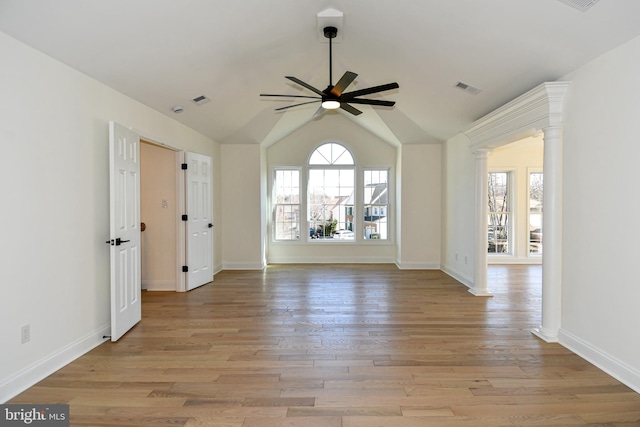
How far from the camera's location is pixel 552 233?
10.8 feet

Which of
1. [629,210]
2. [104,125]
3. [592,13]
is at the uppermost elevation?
[592,13]

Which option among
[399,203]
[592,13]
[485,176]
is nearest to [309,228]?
[399,203]

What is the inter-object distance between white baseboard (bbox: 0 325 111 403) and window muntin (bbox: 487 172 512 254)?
7549mm

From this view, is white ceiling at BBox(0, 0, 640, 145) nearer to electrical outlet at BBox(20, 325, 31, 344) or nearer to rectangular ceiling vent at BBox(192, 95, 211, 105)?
rectangular ceiling vent at BBox(192, 95, 211, 105)

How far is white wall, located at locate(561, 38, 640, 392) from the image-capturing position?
8.29ft

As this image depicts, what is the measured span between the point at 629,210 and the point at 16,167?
4488 mm

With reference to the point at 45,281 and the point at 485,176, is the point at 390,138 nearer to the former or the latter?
the point at 485,176

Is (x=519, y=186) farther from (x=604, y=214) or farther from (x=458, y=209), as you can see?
(x=604, y=214)

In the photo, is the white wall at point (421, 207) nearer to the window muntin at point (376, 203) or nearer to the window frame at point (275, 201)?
the window muntin at point (376, 203)

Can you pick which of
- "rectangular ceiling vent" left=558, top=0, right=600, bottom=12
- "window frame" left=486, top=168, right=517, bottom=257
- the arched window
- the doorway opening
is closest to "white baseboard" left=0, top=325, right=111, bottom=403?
the doorway opening

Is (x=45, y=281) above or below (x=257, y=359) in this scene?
above

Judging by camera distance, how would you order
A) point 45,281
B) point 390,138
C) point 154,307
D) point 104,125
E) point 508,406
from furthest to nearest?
point 390,138, point 154,307, point 104,125, point 45,281, point 508,406

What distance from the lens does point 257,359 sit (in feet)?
9.66

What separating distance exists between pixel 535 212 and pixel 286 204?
18.5ft
